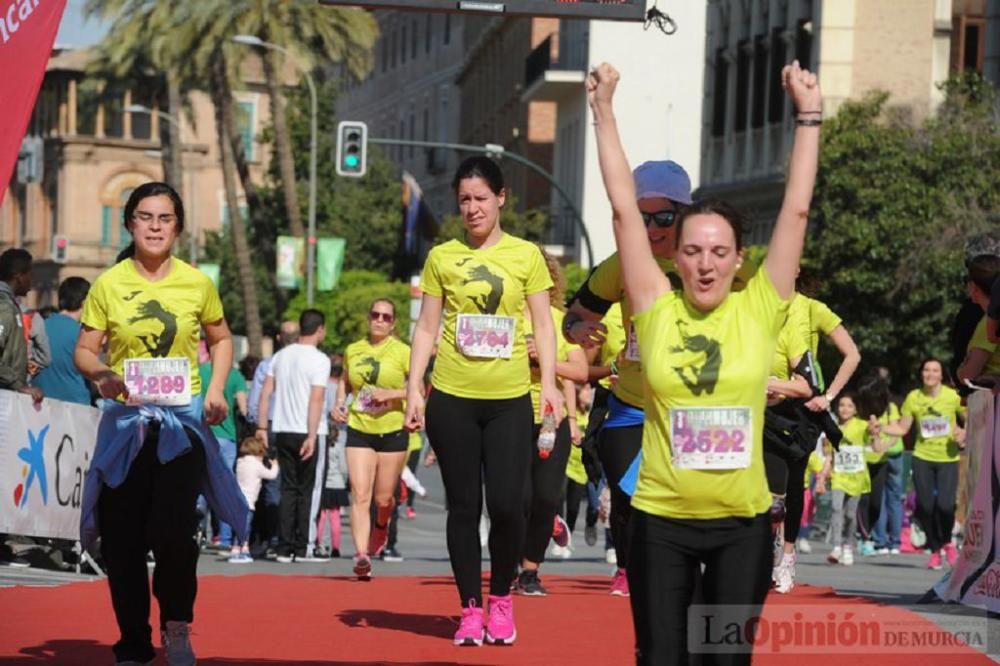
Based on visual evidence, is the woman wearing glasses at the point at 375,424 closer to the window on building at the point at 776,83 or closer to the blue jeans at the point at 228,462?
the blue jeans at the point at 228,462

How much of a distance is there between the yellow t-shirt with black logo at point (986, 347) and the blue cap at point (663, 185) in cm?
387

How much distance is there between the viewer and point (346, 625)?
36.4 ft

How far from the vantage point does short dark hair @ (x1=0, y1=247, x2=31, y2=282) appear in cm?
1466

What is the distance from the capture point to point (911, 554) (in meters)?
23.7

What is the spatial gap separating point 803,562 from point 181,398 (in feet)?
40.0

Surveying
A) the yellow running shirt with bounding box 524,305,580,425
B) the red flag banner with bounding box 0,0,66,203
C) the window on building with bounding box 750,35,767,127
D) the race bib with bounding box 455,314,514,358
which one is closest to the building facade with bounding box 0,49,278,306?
the window on building with bounding box 750,35,767,127

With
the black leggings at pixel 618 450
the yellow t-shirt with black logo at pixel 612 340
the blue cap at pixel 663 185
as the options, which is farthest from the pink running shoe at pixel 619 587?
the blue cap at pixel 663 185

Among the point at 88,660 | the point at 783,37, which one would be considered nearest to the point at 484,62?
the point at 783,37

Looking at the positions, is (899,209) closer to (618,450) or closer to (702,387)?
(618,450)

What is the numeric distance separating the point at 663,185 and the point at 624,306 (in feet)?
2.07

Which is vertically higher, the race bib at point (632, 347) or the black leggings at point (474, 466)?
the race bib at point (632, 347)

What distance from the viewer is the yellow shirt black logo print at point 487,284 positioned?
10.5m

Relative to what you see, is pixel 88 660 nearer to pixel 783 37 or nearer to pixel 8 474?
pixel 8 474

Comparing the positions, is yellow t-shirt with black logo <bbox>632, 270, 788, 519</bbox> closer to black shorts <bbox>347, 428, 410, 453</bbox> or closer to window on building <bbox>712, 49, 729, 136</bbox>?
black shorts <bbox>347, 428, 410, 453</bbox>
